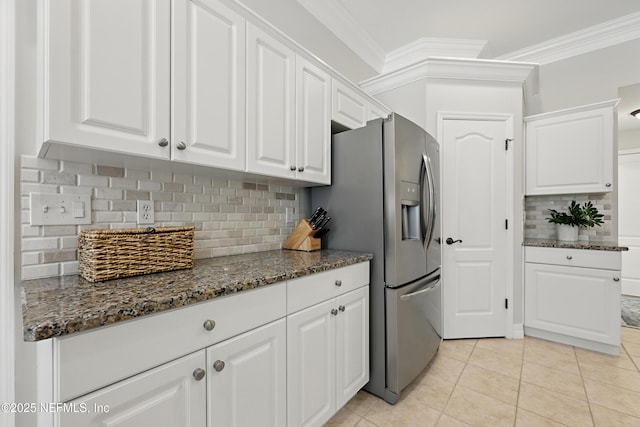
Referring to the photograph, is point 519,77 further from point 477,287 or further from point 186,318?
point 186,318

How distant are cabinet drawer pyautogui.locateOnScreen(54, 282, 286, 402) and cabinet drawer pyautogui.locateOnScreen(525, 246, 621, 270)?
272 centimetres

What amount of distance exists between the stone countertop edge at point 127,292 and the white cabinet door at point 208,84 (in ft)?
1.63

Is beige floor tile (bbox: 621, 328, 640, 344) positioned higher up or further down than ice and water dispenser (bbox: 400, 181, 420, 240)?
further down

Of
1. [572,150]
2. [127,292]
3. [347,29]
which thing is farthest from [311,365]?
[572,150]

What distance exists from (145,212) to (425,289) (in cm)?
177

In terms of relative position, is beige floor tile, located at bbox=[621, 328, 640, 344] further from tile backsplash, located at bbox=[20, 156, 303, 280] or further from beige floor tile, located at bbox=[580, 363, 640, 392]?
tile backsplash, located at bbox=[20, 156, 303, 280]

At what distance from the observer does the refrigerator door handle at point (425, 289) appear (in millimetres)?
1779

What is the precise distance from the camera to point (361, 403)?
1748 mm

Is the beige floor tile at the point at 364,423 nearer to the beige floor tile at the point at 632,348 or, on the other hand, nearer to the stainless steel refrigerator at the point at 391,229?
the stainless steel refrigerator at the point at 391,229

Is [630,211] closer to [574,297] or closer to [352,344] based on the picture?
[574,297]

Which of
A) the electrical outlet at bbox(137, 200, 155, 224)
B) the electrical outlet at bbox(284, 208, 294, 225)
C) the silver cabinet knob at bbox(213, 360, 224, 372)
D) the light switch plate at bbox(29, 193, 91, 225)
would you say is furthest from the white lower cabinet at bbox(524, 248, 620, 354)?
the light switch plate at bbox(29, 193, 91, 225)

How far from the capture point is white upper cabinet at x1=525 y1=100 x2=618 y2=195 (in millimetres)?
2607

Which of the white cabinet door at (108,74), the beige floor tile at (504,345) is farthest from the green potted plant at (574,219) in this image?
the white cabinet door at (108,74)

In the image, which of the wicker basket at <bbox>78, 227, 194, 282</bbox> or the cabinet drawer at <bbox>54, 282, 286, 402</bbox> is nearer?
the cabinet drawer at <bbox>54, 282, 286, 402</bbox>
